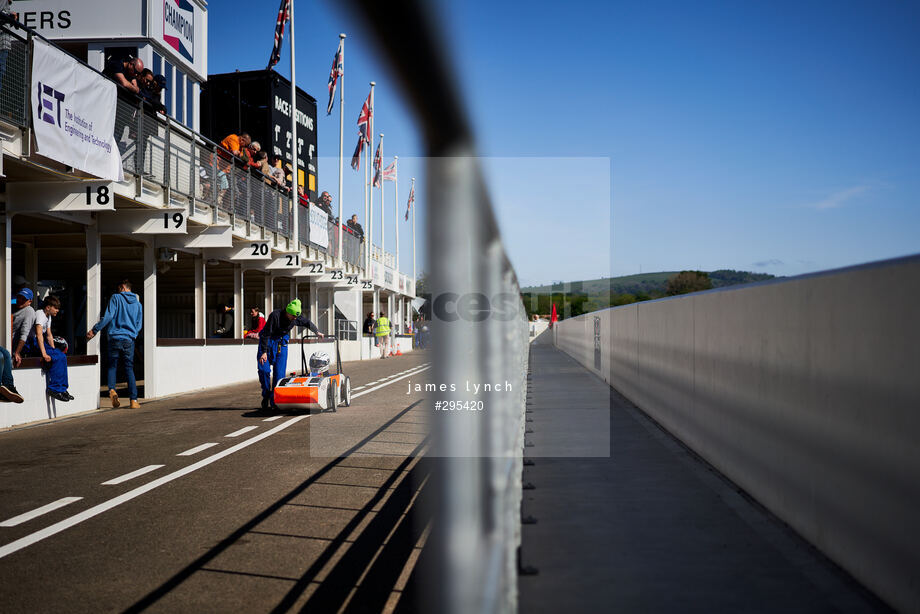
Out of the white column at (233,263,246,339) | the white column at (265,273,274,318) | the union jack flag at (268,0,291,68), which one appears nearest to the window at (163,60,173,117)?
the union jack flag at (268,0,291,68)

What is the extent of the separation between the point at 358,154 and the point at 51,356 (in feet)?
67.0

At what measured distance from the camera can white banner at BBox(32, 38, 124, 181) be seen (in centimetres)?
1101

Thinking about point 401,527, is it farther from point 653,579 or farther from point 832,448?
point 832,448

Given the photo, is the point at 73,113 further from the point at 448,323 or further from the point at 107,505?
the point at 448,323

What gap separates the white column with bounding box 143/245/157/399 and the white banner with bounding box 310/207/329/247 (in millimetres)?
11707

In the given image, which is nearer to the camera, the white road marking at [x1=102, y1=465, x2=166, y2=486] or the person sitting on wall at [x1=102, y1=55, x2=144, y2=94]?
the white road marking at [x1=102, y1=465, x2=166, y2=486]

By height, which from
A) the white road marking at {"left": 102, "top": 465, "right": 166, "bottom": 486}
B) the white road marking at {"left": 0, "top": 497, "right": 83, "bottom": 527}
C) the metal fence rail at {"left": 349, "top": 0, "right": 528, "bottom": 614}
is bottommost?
the white road marking at {"left": 102, "top": 465, "right": 166, "bottom": 486}

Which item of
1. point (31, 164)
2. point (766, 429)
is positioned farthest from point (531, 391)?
point (766, 429)

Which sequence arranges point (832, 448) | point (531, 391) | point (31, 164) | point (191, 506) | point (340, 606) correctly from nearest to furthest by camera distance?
point (340, 606)
point (832, 448)
point (191, 506)
point (31, 164)
point (531, 391)

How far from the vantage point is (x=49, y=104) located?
11180 millimetres

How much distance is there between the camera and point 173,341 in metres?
17.2

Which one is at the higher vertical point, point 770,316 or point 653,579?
point 770,316

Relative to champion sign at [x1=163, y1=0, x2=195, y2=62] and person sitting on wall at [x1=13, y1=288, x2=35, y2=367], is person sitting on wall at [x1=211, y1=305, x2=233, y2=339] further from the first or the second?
person sitting on wall at [x1=13, y1=288, x2=35, y2=367]

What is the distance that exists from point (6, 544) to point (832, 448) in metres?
4.95
